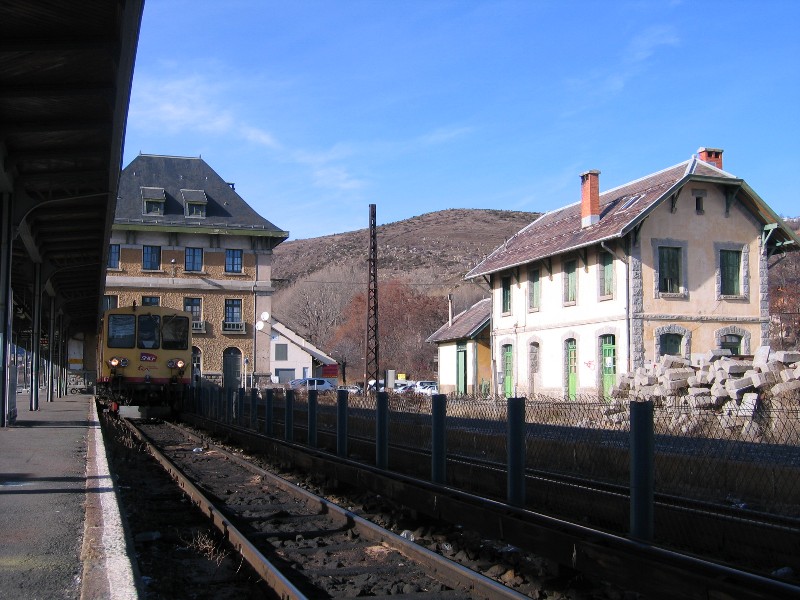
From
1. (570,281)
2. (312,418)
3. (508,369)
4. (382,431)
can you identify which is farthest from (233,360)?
(382,431)

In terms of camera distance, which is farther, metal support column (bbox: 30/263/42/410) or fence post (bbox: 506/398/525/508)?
metal support column (bbox: 30/263/42/410)

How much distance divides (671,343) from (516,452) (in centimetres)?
2197

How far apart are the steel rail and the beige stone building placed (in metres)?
42.3

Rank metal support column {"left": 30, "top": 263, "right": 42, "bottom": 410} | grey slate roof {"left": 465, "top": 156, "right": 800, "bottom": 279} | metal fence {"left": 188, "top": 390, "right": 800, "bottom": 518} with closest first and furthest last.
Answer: metal fence {"left": 188, "top": 390, "right": 800, "bottom": 518} → metal support column {"left": 30, "top": 263, "right": 42, "bottom": 410} → grey slate roof {"left": 465, "top": 156, "right": 800, "bottom": 279}

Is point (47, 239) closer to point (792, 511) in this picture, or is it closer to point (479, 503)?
point (479, 503)

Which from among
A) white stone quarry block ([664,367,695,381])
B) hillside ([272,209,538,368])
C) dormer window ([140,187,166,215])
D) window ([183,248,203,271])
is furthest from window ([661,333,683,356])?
dormer window ([140,187,166,215])

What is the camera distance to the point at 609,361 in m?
28.4

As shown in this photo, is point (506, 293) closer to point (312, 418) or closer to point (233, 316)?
point (233, 316)

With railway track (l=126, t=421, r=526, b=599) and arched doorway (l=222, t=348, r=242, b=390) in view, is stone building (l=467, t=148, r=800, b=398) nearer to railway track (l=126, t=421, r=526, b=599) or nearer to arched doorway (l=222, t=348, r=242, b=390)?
railway track (l=126, t=421, r=526, b=599)

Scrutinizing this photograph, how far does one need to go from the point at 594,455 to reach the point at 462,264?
387ft

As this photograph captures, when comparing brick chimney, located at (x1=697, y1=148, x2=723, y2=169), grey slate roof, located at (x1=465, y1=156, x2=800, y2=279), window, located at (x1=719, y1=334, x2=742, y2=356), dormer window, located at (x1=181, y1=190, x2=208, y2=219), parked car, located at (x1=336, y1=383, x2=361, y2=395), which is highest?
dormer window, located at (x1=181, y1=190, x2=208, y2=219)

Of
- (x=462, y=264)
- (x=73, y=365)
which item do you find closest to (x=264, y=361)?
(x=73, y=365)

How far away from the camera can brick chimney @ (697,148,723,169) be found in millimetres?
31295

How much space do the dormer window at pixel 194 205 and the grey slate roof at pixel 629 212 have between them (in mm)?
24526
